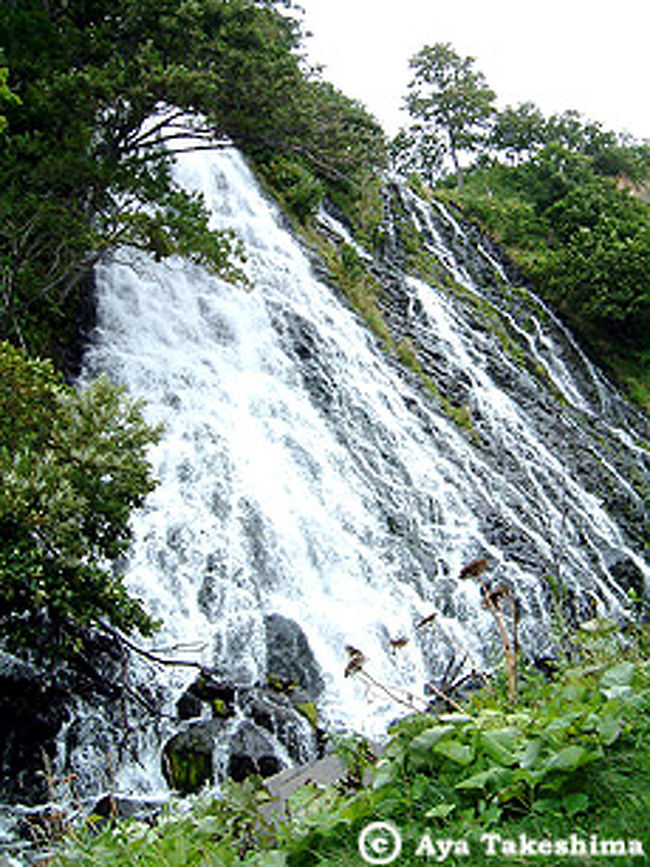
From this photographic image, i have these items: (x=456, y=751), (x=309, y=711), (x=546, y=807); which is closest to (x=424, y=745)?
(x=456, y=751)

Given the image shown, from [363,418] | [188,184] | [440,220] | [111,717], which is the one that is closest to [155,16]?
A: [188,184]

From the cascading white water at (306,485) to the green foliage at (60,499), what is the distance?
157 centimetres

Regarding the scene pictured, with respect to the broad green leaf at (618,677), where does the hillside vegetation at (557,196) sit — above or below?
above

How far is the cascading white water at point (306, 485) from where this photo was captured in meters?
8.88

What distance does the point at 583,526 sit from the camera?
14.8 meters

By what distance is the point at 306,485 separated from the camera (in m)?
11.6

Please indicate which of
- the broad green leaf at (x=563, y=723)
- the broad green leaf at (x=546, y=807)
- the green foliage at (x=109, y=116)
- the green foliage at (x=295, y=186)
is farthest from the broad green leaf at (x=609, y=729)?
the green foliage at (x=295, y=186)

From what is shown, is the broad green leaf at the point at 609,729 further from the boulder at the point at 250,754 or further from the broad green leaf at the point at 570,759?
the boulder at the point at 250,754

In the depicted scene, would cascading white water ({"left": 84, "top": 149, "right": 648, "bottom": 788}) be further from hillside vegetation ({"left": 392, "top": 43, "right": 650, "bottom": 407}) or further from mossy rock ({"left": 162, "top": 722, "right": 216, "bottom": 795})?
hillside vegetation ({"left": 392, "top": 43, "right": 650, "bottom": 407})

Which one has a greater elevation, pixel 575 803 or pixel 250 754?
pixel 575 803

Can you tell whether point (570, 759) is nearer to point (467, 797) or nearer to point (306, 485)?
point (467, 797)

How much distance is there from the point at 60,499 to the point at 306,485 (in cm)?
603

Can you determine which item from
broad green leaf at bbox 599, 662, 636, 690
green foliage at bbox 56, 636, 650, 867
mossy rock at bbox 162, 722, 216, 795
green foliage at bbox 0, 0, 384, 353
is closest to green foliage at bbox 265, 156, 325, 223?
green foliage at bbox 0, 0, 384, 353

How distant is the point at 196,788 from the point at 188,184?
14.9 metres
